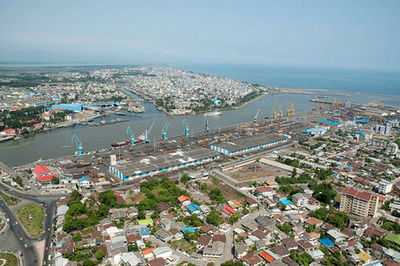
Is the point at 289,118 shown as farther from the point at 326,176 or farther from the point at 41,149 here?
the point at 41,149

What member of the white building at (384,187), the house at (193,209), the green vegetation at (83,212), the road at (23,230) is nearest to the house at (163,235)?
the house at (193,209)

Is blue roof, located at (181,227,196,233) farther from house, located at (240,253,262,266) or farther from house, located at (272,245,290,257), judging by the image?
house, located at (272,245,290,257)

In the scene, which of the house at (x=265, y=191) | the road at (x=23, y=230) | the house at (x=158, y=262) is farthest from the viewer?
the house at (x=265, y=191)

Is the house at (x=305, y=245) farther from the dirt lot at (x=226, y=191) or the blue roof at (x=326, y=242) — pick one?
the dirt lot at (x=226, y=191)

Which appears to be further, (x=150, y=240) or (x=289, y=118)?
(x=289, y=118)

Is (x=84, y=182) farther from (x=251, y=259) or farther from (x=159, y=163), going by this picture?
(x=251, y=259)

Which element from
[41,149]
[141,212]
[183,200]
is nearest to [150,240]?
[141,212]
